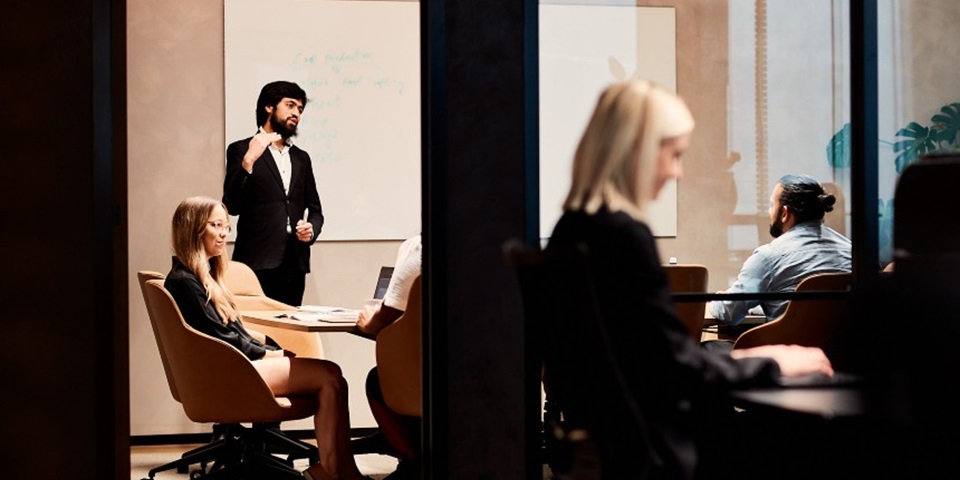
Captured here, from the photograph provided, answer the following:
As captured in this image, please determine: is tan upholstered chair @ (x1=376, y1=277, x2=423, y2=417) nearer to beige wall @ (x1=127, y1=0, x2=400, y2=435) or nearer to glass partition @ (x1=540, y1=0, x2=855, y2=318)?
glass partition @ (x1=540, y1=0, x2=855, y2=318)

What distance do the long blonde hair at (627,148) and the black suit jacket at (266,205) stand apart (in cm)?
438

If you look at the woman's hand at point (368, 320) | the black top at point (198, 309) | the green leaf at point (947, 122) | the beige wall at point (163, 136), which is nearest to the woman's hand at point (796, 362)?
the green leaf at point (947, 122)

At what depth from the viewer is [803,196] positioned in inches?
155

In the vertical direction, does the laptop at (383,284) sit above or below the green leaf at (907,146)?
below

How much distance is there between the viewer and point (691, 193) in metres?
3.87

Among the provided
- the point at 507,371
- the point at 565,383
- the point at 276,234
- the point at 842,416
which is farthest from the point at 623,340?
the point at 276,234

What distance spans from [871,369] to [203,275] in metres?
3.27

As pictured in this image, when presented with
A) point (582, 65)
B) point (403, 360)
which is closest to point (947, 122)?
point (582, 65)

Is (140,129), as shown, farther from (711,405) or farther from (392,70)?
(711,405)

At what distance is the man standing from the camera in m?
3.89

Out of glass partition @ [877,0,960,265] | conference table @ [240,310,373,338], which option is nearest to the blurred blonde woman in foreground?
glass partition @ [877,0,960,265]

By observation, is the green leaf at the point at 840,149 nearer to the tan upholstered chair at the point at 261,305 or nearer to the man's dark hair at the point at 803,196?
the man's dark hair at the point at 803,196

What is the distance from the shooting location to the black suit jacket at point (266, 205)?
6.41 metres

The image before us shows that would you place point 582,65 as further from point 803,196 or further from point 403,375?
point 403,375
